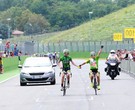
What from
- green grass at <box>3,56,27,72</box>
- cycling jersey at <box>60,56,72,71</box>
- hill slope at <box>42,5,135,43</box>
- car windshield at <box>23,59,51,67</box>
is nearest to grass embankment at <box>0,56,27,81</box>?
green grass at <box>3,56,27,72</box>

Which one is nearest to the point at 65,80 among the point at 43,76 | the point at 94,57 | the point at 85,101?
the point at 94,57

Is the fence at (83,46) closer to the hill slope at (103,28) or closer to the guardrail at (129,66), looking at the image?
the hill slope at (103,28)

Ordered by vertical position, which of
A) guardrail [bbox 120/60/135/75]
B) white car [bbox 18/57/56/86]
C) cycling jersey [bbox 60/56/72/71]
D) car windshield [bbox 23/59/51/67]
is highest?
cycling jersey [bbox 60/56/72/71]

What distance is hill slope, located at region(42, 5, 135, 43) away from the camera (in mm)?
144250

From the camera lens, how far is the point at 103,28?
150000mm

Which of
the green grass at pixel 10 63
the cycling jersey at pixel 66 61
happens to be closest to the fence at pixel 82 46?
the green grass at pixel 10 63

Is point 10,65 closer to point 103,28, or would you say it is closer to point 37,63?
point 37,63

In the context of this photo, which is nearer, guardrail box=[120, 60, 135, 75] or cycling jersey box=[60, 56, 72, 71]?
cycling jersey box=[60, 56, 72, 71]

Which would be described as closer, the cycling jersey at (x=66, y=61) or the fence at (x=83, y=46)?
the cycling jersey at (x=66, y=61)

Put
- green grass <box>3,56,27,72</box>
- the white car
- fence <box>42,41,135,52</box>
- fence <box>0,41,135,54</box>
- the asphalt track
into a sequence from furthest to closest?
fence <box>42,41,135,52</box>, fence <box>0,41,135,54</box>, green grass <box>3,56,27,72</box>, the white car, the asphalt track

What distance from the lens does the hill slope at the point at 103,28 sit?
473 feet

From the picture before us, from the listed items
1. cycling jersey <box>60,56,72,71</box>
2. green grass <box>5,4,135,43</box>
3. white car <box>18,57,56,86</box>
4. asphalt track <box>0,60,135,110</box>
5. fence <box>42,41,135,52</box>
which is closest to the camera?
asphalt track <box>0,60,135,110</box>

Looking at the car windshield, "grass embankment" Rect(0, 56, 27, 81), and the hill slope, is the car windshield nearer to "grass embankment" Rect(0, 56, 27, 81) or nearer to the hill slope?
"grass embankment" Rect(0, 56, 27, 81)

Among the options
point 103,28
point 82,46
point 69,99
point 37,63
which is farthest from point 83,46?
point 69,99
